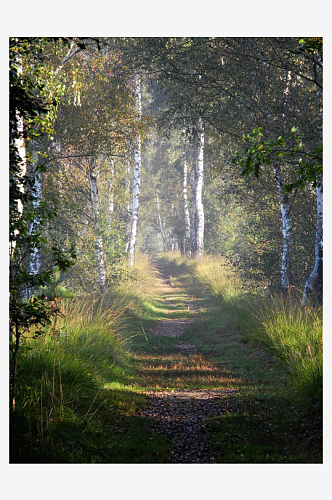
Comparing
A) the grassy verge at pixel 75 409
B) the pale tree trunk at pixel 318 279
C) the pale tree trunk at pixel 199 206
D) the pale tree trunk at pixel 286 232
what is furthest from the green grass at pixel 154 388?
Answer: the pale tree trunk at pixel 199 206

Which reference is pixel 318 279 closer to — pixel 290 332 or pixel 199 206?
pixel 290 332

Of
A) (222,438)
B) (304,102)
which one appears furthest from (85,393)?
(304,102)

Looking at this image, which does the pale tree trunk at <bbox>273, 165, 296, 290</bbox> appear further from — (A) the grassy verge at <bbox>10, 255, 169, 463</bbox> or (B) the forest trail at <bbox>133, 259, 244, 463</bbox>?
(A) the grassy verge at <bbox>10, 255, 169, 463</bbox>

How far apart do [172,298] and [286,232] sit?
7.82 metres

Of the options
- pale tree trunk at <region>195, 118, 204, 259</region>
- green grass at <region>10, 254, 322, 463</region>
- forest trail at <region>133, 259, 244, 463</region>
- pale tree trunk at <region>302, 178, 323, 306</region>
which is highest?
pale tree trunk at <region>195, 118, 204, 259</region>

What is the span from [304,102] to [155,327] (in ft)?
23.3

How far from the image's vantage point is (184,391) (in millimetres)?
6375

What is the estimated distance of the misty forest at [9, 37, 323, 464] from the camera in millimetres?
4215

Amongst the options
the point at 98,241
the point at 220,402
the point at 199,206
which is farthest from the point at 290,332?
the point at 199,206

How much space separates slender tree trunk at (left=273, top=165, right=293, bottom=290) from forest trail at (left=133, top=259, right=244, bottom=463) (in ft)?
9.26

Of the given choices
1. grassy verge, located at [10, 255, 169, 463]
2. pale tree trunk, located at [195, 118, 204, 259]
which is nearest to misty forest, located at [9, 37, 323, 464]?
grassy verge, located at [10, 255, 169, 463]

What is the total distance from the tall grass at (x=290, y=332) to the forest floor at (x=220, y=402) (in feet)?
0.79

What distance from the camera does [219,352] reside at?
353 inches

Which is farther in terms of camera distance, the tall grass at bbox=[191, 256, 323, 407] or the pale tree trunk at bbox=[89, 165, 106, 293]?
the pale tree trunk at bbox=[89, 165, 106, 293]
